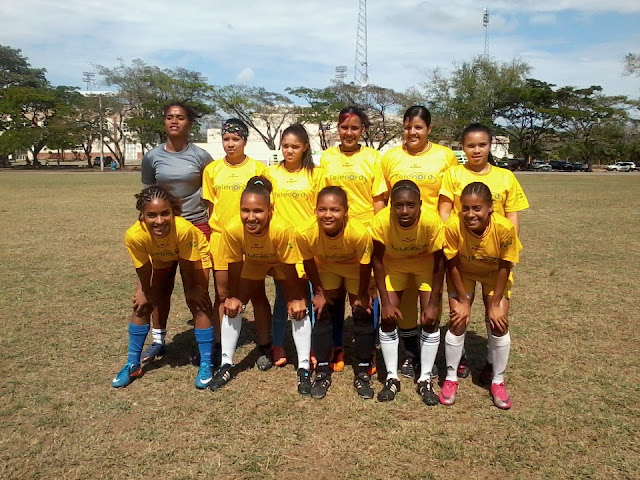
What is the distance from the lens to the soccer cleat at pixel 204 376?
3.83 metres

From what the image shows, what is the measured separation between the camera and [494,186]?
3.74 meters

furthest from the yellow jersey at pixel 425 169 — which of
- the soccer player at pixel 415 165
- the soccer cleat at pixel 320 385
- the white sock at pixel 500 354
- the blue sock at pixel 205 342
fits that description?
the blue sock at pixel 205 342

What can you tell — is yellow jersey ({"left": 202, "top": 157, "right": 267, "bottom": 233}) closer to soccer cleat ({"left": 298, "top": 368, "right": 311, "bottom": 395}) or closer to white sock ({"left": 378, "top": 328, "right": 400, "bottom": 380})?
soccer cleat ({"left": 298, "top": 368, "right": 311, "bottom": 395})

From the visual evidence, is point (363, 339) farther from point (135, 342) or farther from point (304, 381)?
point (135, 342)

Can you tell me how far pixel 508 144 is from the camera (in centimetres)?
5709

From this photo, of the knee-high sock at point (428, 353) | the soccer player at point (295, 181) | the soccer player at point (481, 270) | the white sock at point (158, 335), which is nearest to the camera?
the soccer player at point (481, 270)

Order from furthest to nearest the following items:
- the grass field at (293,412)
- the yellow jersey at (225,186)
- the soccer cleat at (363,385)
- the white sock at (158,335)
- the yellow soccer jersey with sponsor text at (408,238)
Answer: the white sock at (158,335) < the yellow jersey at (225,186) < the soccer cleat at (363,385) < the yellow soccer jersey with sponsor text at (408,238) < the grass field at (293,412)

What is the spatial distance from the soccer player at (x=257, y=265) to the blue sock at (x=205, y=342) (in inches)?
4.2

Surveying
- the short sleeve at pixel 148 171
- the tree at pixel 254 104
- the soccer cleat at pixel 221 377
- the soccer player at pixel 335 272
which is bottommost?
the soccer cleat at pixel 221 377

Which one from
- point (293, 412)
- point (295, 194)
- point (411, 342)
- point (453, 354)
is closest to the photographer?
point (293, 412)

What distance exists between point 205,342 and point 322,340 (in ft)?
2.95

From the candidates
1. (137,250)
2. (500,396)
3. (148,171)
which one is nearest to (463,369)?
(500,396)

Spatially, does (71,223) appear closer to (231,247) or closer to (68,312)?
(68,312)

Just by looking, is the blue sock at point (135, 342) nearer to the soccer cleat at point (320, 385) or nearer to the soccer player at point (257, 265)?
the soccer player at point (257, 265)
